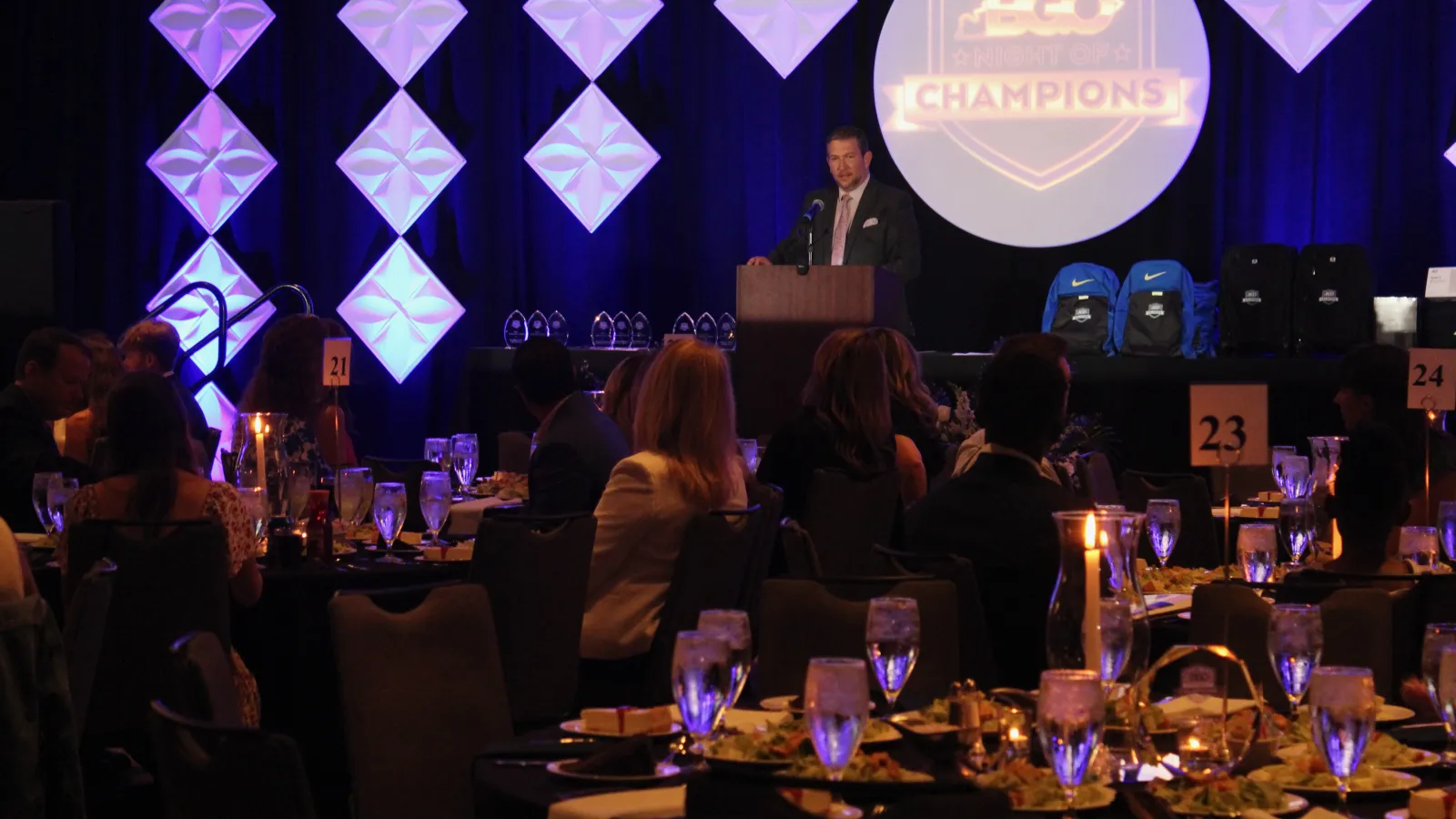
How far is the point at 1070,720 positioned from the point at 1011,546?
63.2 inches

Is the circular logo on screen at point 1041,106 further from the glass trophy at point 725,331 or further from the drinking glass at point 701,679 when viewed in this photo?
the drinking glass at point 701,679

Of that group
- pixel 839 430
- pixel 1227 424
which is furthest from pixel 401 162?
pixel 1227 424

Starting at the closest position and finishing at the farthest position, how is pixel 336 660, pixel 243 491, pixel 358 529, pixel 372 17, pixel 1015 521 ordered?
pixel 336 660 → pixel 1015 521 → pixel 243 491 → pixel 358 529 → pixel 372 17

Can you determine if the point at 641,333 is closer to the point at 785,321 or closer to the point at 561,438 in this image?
the point at 785,321

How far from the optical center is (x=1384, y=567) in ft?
11.7

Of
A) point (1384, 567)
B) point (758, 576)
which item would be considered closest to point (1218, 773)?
point (1384, 567)

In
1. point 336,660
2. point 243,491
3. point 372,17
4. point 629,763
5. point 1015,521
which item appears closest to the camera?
point 629,763

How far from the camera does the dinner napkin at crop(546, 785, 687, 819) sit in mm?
2146

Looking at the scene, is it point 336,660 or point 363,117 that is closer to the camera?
point 336,660

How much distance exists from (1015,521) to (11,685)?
6.27 ft

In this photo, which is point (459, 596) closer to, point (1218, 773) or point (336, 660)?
point (336, 660)

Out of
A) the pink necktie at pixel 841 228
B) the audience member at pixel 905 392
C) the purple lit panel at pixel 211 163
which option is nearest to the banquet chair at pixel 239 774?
the audience member at pixel 905 392

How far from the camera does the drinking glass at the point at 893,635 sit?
8.23 feet

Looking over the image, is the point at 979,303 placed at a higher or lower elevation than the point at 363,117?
lower
